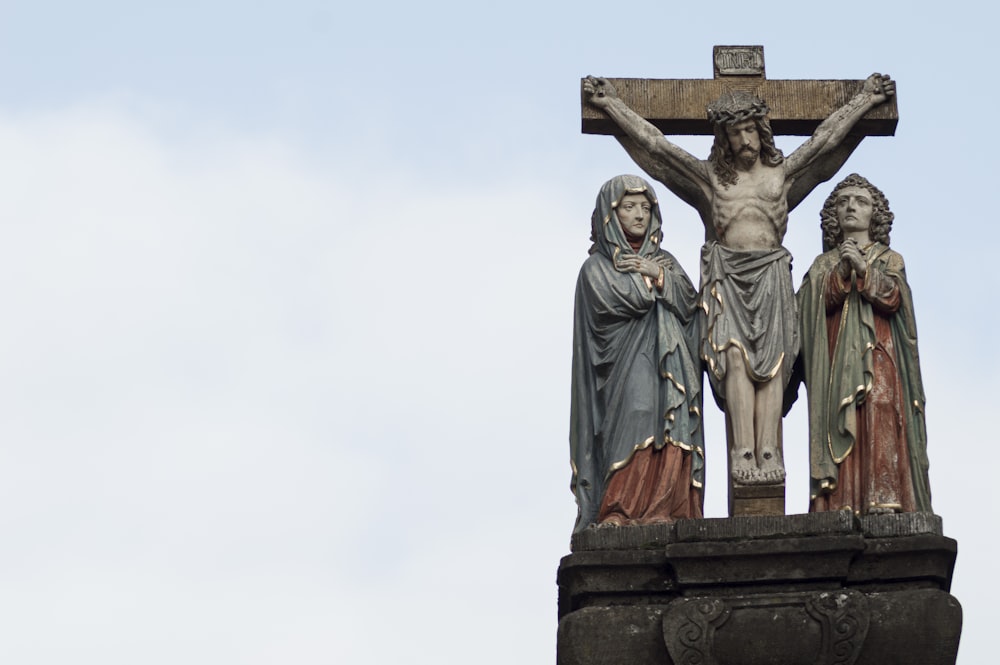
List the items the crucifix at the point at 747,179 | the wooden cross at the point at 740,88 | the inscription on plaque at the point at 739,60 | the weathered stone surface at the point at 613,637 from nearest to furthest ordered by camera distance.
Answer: the weathered stone surface at the point at 613,637, the crucifix at the point at 747,179, the wooden cross at the point at 740,88, the inscription on plaque at the point at 739,60

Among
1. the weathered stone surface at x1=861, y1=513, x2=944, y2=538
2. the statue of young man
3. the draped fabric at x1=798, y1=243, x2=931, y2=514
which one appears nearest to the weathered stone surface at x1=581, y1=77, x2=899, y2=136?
the statue of young man

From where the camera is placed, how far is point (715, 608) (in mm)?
18969

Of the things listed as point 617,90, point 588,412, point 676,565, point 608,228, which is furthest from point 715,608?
point 617,90

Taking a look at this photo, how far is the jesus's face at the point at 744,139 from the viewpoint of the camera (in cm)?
2117

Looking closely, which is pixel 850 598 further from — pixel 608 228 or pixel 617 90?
pixel 617 90

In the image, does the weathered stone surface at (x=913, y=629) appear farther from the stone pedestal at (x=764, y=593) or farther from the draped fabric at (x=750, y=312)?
the draped fabric at (x=750, y=312)

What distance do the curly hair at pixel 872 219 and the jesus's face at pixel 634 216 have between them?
4.72 feet

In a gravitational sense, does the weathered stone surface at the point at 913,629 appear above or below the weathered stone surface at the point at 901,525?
below

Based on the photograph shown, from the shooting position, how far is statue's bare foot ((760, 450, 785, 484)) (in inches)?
783

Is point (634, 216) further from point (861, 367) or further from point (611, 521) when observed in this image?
point (611, 521)

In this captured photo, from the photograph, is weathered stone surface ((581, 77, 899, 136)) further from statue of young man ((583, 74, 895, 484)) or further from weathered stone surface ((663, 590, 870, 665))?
weathered stone surface ((663, 590, 870, 665))

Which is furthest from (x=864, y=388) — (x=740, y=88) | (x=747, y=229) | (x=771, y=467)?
(x=740, y=88)

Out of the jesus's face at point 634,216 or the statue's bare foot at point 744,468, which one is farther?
the jesus's face at point 634,216

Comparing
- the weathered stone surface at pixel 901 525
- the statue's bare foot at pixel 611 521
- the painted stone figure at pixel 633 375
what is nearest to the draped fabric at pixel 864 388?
the weathered stone surface at pixel 901 525
